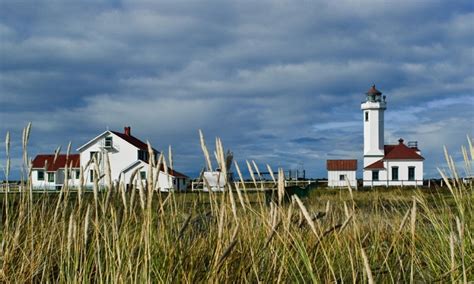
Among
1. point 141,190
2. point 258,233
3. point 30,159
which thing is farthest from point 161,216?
point 30,159

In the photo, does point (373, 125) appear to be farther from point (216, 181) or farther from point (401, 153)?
point (216, 181)

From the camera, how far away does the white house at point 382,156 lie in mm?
51250

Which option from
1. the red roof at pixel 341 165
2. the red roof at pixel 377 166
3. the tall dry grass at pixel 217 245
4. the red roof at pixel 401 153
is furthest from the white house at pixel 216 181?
the red roof at pixel 341 165

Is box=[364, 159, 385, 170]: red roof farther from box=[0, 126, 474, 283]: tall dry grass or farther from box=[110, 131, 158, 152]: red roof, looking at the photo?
box=[0, 126, 474, 283]: tall dry grass

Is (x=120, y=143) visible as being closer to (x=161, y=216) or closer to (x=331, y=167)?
(x=331, y=167)

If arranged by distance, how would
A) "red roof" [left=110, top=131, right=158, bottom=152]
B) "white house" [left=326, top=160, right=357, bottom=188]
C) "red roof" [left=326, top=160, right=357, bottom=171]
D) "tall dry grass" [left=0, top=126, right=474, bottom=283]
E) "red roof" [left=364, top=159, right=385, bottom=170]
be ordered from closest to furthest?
1. "tall dry grass" [left=0, top=126, right=474, bottom=283]
2. "red roof" [left=110, top=131, right=158, bottom=152]
3. "red roof" [left=364, top=159, right=385, bottom=170]
4. "white house" [left=326, top=160, right=357, bottom=188]
5. "red roof" [left=326, top=160, right=357, bottom=171]

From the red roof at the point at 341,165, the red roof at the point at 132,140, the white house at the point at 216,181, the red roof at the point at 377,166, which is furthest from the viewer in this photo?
the red roof at the point at 341,165

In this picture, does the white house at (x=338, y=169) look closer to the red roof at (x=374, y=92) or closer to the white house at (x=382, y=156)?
the white house at (x=382, y=156)

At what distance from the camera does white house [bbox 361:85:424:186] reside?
168 ft

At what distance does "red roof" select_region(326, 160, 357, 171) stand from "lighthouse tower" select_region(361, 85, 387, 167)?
1.40 m

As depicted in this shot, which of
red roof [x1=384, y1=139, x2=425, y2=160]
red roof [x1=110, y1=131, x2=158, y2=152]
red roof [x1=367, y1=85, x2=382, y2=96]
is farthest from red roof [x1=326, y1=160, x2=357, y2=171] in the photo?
red roof [x1=110, y1=131, x2=158, y2=152]

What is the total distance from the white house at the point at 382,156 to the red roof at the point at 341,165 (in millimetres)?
1460

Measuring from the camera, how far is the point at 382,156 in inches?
2089

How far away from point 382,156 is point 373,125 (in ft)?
10.5
